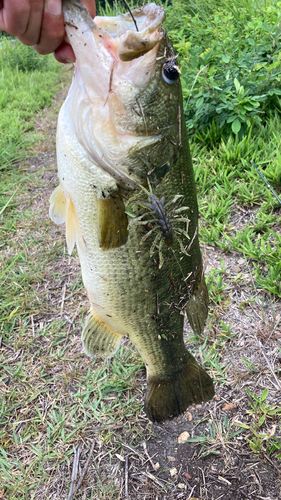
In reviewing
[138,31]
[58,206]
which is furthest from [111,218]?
[138,31]

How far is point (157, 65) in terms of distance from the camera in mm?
1099

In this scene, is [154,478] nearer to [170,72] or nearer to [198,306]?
[198,306]

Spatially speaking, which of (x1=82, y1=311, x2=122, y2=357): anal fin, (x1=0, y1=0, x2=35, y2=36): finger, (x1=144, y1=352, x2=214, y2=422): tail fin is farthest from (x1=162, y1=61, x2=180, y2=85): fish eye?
(x1=144, y1=352, x2=214, y2=422): tail fin

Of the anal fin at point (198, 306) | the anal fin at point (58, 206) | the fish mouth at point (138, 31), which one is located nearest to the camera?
the fish mouth at point (138, 31)

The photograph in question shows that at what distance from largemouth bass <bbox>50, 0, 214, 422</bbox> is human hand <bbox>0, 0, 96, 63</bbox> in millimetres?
49

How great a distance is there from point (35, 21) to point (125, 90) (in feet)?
1.20

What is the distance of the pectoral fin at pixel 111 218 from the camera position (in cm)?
117

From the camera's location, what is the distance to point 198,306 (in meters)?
1.55

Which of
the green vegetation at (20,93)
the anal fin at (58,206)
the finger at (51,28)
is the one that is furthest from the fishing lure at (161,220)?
the green vegetation at (20,93)

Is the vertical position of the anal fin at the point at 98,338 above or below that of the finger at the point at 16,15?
below

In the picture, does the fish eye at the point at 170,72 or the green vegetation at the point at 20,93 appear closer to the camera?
the fish eye at the point at 170,72

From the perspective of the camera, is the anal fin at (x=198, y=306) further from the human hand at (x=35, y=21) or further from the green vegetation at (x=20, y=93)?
the green vegetation at (x=20, y=93)

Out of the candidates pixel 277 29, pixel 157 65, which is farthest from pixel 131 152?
pixel 277 29

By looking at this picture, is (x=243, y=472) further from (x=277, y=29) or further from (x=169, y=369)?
(x=277, y=29)
